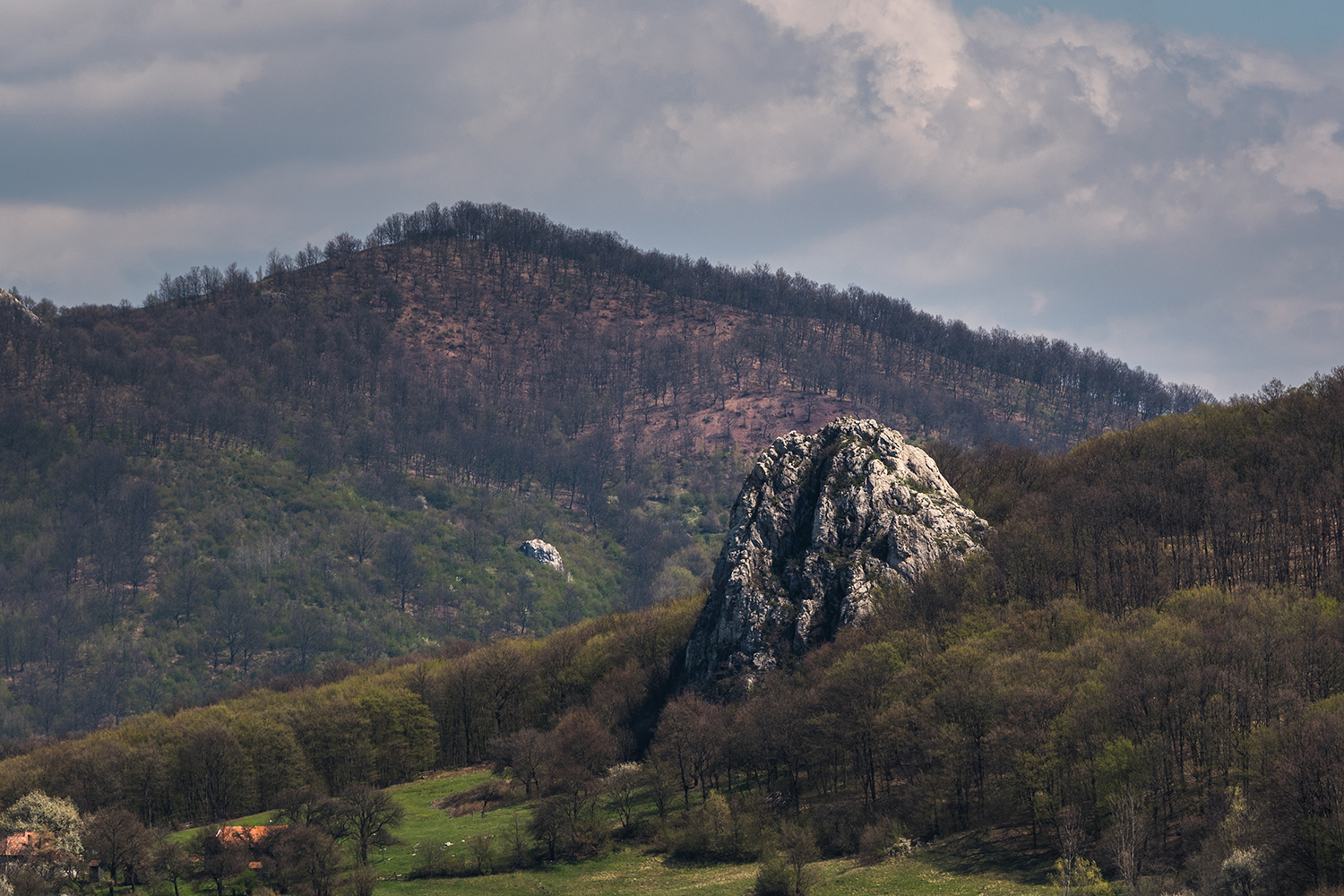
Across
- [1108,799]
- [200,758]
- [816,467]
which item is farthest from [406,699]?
[1108,799]

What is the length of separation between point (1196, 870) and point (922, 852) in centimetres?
2417

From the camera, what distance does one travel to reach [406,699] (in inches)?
6083

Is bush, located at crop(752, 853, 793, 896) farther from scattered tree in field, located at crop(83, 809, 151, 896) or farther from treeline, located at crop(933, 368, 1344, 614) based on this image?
scattered tree in field, located at crop(83, 809, 151, 896)

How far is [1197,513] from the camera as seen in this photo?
416ft

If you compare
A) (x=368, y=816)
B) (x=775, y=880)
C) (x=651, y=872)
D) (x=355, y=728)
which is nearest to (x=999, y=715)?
(x=775, y=880)

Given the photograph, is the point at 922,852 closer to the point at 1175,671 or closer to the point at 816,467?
the point at 1175,671

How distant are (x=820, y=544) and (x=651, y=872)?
5313 centimetres

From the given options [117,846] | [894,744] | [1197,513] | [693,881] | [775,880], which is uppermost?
[1197,513]

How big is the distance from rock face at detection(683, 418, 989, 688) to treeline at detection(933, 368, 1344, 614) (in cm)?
987

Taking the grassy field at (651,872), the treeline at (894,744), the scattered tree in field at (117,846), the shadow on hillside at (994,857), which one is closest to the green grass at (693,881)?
the grassy field at (651,872)

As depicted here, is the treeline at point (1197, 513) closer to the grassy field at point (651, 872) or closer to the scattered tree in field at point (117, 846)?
the grassy field at point (651, 872)

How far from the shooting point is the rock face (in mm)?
135875

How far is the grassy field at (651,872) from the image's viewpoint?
7975 centimetres

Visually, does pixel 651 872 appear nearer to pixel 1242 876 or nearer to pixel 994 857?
pixel 994 857
